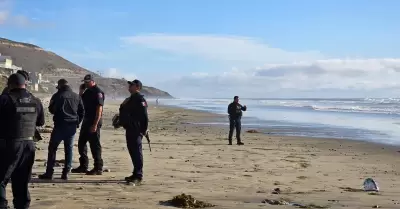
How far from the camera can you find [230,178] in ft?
33.7

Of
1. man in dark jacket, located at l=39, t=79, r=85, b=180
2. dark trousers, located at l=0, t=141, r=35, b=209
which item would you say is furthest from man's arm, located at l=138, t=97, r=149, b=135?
dark trousers, located at l=0, t=141, r=35, b=209

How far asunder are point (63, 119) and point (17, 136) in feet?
9.86

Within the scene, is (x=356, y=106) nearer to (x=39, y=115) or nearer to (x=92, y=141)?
(x=92, y=141)

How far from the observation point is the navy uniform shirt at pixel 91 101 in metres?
10.1

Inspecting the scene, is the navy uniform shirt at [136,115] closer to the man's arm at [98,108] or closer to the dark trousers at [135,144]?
the dark trousers at [135,144]

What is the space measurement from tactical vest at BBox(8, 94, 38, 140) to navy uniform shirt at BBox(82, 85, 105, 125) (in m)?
3.58

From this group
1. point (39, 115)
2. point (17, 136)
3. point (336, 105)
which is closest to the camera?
point (17, 136)

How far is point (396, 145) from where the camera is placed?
1997cm

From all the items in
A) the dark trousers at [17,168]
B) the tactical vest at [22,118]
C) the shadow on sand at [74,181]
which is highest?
the tactical vest at [22,118]

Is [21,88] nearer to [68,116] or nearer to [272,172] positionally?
[68,116]

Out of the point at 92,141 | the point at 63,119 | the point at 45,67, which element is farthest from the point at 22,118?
the point at 45,67

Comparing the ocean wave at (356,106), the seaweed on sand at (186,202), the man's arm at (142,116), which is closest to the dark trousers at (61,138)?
the man's arm at (142,116)

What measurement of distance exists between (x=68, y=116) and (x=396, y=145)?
14.1m

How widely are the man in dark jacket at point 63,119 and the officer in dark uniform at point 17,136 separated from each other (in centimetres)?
271
